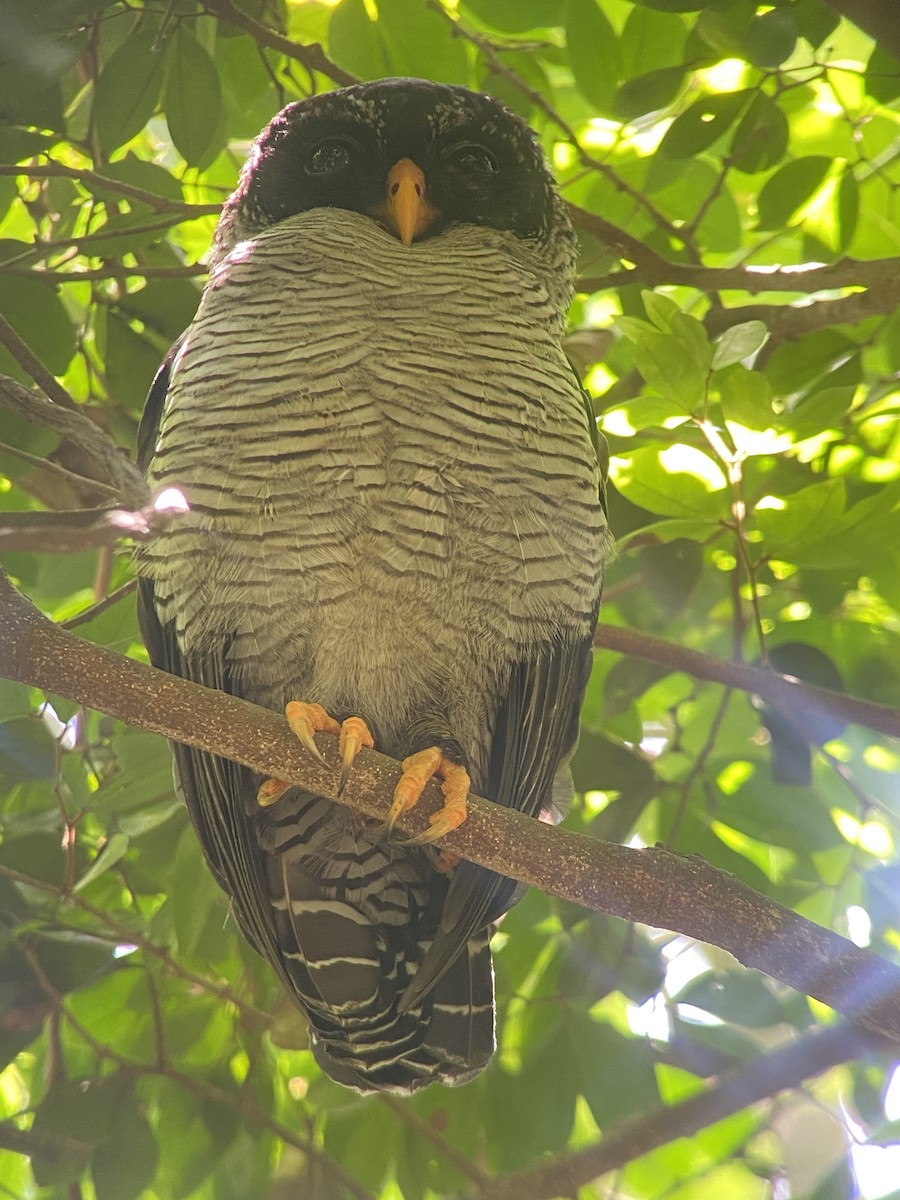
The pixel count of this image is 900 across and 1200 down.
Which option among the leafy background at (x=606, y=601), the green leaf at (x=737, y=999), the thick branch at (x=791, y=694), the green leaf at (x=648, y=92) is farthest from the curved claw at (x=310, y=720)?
the green leaf at (x=648, y=92)

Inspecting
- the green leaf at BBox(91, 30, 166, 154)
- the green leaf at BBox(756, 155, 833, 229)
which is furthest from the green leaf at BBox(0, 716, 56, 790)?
the green leaf at BBox(756, 155, 833, 229)

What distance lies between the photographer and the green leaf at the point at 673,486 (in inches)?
111

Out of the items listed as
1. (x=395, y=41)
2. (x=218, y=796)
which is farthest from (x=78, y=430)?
(x=395, y=41)

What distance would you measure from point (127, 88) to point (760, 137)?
1552 millimetres

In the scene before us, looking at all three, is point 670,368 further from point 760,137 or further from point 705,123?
point 760,137

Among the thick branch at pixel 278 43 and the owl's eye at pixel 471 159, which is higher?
the thick branch at pixel 278 43

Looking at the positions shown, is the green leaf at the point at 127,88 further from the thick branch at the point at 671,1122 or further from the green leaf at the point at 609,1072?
the thick branch at the point at 671,1122

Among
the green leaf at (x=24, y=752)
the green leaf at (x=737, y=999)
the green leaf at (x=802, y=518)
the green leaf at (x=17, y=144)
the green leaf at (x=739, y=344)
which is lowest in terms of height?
the green leaf at (x=737, y=999)

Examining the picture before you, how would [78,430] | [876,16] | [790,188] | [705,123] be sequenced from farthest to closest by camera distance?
[790,188] → [705,123] → [876,16] → [78,430]

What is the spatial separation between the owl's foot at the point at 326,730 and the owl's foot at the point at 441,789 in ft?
0.36

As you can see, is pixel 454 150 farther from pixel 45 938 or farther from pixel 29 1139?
pixel 29 1139

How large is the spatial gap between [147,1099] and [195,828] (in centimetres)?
75

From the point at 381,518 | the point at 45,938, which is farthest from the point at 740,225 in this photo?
the point at 45,938

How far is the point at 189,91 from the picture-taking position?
290 centimetres
